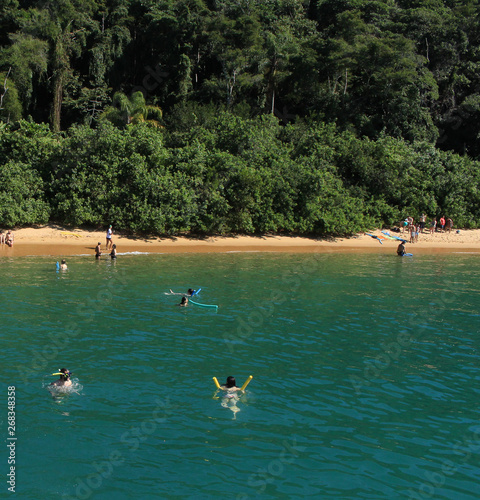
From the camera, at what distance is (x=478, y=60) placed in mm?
62844

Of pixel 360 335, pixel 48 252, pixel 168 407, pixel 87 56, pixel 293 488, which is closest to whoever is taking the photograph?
pixel 293 488

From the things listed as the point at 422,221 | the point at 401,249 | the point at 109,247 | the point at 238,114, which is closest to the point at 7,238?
the point at 109,247

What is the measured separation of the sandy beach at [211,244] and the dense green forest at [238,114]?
3.25 ft

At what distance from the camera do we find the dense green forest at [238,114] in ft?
131

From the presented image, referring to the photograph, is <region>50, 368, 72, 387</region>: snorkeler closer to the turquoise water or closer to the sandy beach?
the turquoise water

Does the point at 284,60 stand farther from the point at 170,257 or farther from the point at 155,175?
the point at 170,257

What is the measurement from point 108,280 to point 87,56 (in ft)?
146

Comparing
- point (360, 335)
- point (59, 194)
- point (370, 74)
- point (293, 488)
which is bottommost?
point (293, 488)

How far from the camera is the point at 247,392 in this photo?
14.4 meters

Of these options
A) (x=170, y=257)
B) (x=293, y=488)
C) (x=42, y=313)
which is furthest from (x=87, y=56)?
(x=293, y=488)

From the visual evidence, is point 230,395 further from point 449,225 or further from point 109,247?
point 449,225

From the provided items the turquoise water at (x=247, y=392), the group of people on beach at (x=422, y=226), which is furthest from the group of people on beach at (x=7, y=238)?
the group of people on beach at (x=422, y=226)

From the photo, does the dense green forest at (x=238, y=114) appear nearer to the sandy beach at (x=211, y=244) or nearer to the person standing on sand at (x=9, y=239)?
the sandy beach at (x=211, y=244)

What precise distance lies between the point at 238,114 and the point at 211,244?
1860 cm
